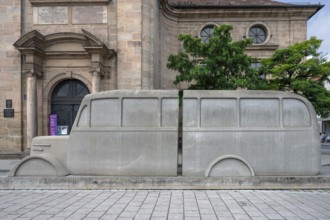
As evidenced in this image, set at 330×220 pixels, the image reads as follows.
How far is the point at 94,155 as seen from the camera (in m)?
6.82

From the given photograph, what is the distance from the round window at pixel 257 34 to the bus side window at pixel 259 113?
57.3 feet

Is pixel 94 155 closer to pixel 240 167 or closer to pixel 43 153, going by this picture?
pixel 43 153

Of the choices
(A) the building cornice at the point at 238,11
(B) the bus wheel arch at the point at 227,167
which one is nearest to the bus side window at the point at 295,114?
(B) the bus wheel arch at the point at 227,167

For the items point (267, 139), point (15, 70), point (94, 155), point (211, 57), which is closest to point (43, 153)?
point (94, 155)

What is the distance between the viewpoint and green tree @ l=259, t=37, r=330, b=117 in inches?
627

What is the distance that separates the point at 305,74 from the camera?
1653 cm

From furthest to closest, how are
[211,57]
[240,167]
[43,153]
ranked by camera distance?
[211,57] < [43,153] < [240,167]

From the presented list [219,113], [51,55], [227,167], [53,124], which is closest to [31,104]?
[53,124]

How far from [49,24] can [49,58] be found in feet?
6.64

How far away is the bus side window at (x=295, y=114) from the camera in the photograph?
265 inches

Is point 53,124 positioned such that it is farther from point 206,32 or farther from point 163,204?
point 206,32

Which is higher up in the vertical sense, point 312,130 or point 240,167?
point 312,130

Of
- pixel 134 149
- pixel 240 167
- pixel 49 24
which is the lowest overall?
pixel 240 167

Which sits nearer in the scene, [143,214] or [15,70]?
[143,214]
